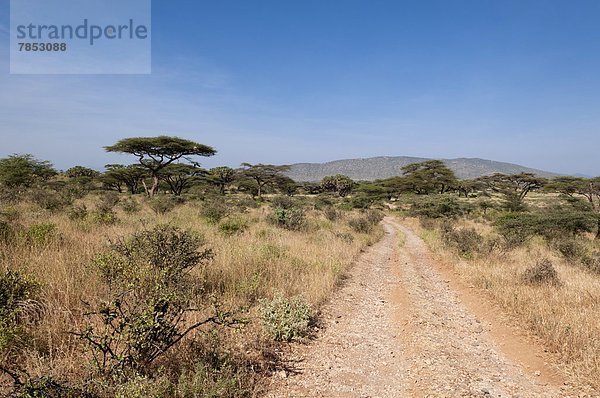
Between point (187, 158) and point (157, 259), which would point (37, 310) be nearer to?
point (157, 259)

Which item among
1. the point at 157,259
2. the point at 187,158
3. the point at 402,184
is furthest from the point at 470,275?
the point at 402,184

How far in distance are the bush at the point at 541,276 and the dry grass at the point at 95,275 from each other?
→ 507cm

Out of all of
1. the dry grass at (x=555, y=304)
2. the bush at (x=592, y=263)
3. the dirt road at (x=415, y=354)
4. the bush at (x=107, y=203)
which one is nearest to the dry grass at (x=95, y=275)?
the dirt road at (x=415, y=354)

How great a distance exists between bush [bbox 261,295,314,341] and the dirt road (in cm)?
28

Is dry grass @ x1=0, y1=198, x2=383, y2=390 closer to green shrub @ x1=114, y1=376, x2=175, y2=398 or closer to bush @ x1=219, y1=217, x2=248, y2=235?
bush @ x1=219, y1=217, x2=248, y2=235

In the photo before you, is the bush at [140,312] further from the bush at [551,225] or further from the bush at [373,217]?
the bush at [373,217]

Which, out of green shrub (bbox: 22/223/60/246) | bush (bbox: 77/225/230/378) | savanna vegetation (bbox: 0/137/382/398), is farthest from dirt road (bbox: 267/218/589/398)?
green shrub (bbox: 22/223/60/246)

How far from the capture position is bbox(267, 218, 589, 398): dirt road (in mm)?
4090

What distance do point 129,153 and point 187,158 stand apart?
5412mm

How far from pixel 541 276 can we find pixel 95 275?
34.5ft

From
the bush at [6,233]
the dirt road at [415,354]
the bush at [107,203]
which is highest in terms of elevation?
the bush at [6,233]

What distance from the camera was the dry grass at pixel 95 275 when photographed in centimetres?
376

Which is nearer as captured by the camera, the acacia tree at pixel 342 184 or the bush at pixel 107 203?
the bush at pixel 107 203

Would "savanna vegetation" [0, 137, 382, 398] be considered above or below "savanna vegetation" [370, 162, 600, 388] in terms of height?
above
